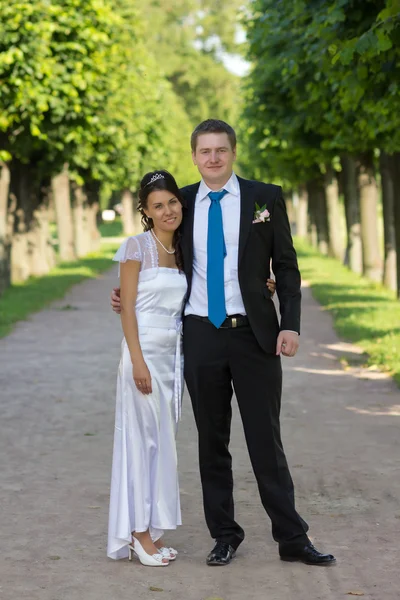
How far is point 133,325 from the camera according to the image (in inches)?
240

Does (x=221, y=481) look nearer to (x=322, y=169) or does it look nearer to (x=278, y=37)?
(x=278, y=37)

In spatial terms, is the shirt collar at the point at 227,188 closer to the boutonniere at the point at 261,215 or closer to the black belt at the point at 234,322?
the boutonniere at the point at 261,215

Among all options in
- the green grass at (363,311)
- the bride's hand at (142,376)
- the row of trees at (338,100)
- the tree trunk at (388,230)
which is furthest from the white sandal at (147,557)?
the tree trunk at (388,230)

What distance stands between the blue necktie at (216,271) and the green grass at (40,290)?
1245 cm

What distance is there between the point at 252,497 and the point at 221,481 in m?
1.49

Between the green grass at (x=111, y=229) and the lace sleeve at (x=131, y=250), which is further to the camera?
the green grass at (x=111, y=229)

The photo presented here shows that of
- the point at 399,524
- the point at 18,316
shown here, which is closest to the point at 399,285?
the point at 18,316

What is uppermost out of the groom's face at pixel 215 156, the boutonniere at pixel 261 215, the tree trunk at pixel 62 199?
the tree trunk at pixel 62 199

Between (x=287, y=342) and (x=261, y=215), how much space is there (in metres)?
0.60

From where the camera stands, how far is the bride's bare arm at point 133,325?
609 centimetres

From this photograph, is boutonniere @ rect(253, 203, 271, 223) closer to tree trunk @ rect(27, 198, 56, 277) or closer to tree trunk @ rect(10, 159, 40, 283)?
tree trunk @ rect(10, 159, 40, 283)

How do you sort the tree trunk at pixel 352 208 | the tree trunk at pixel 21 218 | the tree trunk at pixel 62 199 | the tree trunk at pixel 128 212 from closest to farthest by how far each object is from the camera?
the tree trunk at pixel 21 218
the tree trunk at pixel 352 208
the tree trunk at pixel 62 199
the tree trunk at pixel 128 212

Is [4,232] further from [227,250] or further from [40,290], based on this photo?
[227,250]

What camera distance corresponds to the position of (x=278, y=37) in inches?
674
